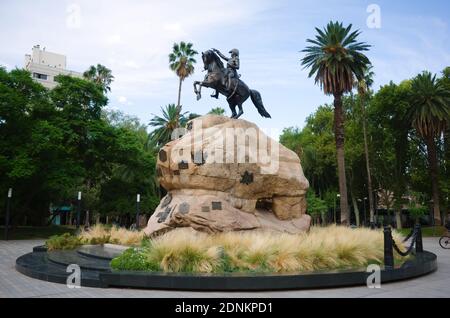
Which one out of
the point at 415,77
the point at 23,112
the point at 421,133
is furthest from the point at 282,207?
the point at 415,77

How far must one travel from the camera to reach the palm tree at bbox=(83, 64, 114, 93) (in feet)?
164

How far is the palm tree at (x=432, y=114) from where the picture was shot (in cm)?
3750

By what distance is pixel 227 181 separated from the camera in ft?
48.1

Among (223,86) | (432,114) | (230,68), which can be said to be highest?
(432,114)

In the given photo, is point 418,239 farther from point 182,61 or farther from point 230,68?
point 182,61

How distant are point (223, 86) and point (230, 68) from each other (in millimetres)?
946

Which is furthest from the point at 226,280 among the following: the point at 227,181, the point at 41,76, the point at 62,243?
the point at 41,76

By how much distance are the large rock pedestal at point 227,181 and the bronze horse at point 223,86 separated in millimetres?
979

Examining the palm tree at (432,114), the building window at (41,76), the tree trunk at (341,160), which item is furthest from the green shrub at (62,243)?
the building window at (41,76)

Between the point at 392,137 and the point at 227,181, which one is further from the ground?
the point at 392,137

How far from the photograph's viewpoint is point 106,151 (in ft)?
113

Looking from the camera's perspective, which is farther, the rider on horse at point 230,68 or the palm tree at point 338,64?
the palm tree at point 338,64

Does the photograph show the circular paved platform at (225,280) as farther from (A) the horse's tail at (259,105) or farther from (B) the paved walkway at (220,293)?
(A) the horse's tail at (259,105)
